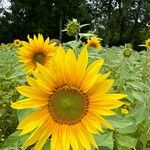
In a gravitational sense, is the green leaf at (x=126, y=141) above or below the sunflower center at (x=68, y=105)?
below

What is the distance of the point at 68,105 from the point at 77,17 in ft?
101

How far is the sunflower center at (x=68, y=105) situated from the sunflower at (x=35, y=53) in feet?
4.36

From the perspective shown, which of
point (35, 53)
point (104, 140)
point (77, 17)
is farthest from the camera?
point (77, 17)

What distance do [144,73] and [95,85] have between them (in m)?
4.42

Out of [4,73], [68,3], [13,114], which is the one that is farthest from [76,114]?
[68,3]

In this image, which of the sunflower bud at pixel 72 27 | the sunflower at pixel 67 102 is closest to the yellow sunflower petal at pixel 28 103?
the sunflower at pixel 67 102

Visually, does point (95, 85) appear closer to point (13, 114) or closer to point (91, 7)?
point (13, 114)

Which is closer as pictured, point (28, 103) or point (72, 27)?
point (28, 103)

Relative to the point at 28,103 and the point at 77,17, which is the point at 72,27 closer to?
the point at 28,103

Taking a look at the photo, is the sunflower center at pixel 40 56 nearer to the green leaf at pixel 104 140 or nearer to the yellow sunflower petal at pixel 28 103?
the green leaf at pixel 104 140

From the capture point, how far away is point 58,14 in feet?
112

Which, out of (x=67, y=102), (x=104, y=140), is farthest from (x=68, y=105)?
(x=104, y=140)

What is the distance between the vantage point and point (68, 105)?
6.19ft

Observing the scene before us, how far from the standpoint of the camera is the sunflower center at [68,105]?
6.24 ft
